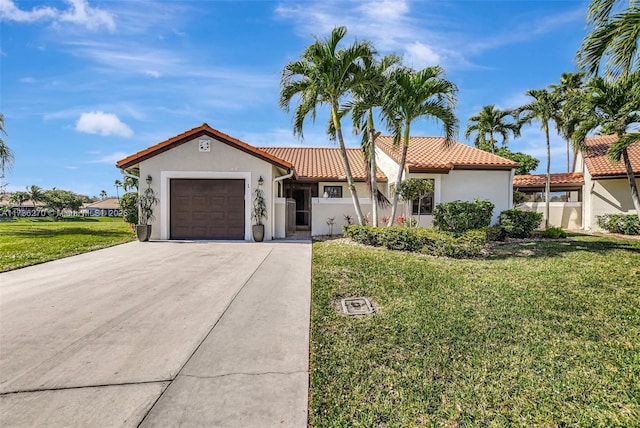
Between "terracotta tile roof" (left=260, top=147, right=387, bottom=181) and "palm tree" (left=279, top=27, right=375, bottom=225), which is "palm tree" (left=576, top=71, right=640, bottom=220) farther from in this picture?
"palm tree" (left=279, top=27, right=375, bottom=225)

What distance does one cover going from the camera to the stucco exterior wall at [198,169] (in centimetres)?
1317

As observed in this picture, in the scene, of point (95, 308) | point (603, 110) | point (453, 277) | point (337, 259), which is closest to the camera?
point (95, 308)

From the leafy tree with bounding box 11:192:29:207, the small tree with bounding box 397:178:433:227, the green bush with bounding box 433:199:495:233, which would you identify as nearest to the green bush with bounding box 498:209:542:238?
the green bush with bounding box 433:199:495:233

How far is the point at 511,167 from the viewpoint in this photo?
1527 cm

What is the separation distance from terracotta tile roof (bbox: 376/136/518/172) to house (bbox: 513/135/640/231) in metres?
6.14

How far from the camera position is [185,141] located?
1309 cm

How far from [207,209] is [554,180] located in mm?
20957

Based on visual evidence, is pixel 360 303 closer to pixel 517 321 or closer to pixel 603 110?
pixel 517 321

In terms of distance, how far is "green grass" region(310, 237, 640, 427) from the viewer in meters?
2.88

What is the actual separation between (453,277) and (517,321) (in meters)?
2.33

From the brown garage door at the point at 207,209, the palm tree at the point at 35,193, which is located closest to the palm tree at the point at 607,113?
the brown garage door at the point at 207,209

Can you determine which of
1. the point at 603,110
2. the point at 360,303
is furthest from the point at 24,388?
the point at 603,110

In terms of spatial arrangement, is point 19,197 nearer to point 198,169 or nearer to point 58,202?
point 58,202

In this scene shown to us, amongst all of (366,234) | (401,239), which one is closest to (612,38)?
(401,239)
